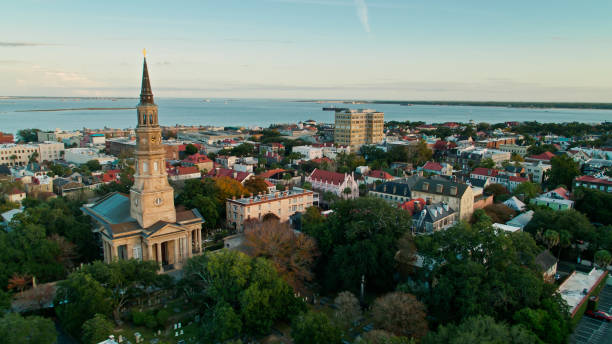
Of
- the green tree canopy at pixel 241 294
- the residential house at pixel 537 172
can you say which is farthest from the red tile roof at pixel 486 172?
the green tree canopy at pixel 241 294

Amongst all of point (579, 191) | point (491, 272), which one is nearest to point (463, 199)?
point (579, 191)

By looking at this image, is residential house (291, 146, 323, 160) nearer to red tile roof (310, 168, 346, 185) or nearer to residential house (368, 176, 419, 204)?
red tile roof (310, 168, 346, 185)

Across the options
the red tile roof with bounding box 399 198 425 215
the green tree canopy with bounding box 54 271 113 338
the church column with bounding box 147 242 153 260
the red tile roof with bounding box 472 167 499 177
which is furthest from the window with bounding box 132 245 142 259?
the red tile roof with bounding box 472 167 499 177

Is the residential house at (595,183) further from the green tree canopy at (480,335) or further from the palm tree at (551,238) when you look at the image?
the green tree canopy at (480,335)

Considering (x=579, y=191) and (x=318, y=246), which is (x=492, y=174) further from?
(x=318, y=246)

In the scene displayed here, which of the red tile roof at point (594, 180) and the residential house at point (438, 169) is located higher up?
the red tile roof at point (594, 180)

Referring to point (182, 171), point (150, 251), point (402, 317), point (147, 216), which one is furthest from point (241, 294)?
point (182, 171)
